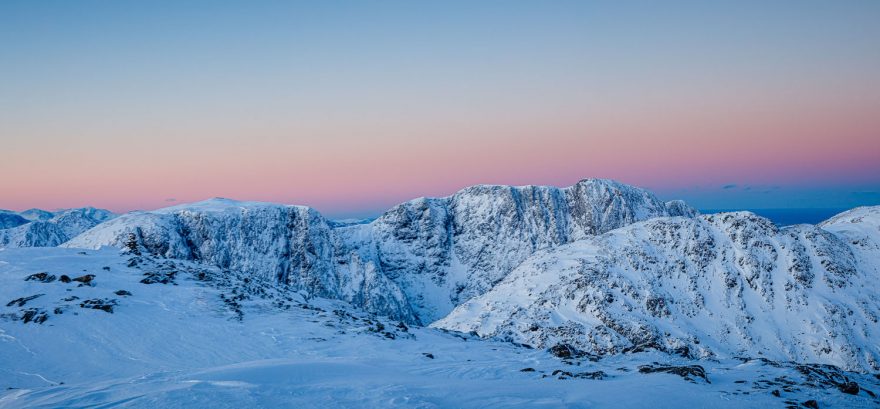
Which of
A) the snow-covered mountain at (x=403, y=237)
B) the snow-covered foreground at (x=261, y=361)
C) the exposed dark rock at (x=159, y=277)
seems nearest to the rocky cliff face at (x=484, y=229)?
the snow-covered mountain at (x=403, y=237)

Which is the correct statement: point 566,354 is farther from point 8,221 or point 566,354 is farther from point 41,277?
point 8,221

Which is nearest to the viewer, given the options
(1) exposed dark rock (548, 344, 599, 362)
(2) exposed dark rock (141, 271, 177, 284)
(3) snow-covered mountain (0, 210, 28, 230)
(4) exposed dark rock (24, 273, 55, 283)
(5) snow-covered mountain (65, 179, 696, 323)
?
(1) exposed dark rock (548, 344, 599, 362)

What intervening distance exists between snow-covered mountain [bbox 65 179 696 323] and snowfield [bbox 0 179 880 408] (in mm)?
534

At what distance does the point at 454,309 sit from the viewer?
266ft

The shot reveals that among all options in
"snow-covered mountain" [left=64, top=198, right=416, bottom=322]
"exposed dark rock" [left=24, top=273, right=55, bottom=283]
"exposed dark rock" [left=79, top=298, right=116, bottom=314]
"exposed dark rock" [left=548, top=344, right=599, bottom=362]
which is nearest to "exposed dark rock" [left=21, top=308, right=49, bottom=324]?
"exposed dark rock" [left=79, top=298, right=116, bottom=314]

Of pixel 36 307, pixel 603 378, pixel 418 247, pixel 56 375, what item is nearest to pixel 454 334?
pixel 603 378

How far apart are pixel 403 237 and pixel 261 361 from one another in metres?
123

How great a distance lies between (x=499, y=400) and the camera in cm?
1001

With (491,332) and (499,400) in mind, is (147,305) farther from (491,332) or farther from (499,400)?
(491,332)

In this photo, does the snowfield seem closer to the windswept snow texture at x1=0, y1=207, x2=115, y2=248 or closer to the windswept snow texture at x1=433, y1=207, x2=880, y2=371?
the windswept snow texture at x1=433, y1=207, x2=880, y2=371

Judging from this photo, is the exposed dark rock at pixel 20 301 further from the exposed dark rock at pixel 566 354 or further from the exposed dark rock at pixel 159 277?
the exposed dark rock at pixel 566 354

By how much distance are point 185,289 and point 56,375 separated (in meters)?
10.6

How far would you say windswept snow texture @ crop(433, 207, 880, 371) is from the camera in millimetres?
59062

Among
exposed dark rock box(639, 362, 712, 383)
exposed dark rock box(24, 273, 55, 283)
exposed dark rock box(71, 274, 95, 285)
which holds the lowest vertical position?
exposed dark rock box(639, 362, 712, 383)
